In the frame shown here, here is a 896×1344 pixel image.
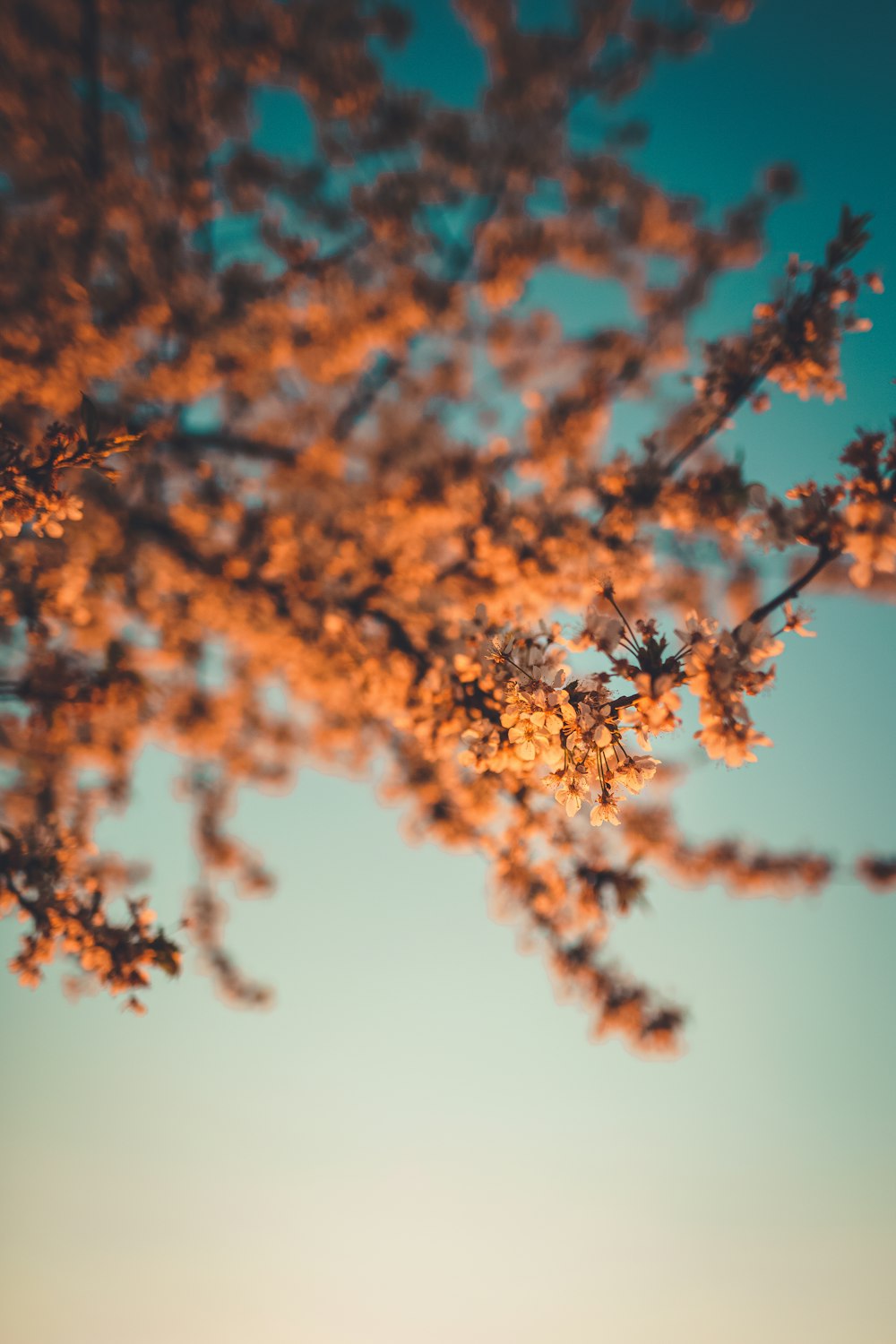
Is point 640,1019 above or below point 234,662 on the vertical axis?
below

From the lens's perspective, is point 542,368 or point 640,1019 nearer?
point 640,1019

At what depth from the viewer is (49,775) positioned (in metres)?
5.10

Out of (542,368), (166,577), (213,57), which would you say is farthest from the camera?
(542,368)

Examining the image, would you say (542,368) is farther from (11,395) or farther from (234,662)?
(11,395)

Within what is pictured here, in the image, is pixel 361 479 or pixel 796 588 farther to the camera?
pixel 361 479

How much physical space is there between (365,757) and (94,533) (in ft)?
11.8

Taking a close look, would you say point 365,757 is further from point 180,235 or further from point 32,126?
point 32,126

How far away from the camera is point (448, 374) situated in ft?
22.0

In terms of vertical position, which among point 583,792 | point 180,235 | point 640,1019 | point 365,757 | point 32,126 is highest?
point 32,126

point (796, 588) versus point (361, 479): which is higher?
point (361, 479)

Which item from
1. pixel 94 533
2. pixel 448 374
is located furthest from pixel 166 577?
pixel 448 374

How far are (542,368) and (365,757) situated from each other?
5381 millimetres

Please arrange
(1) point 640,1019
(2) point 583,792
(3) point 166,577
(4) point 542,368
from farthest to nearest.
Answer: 1. (4) point 542,368
2. (3) point 166,577
3. (1) point 640,1019
4. (2) point 583,792

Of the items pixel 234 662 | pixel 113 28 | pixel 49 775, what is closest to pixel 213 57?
pixel 113 28
